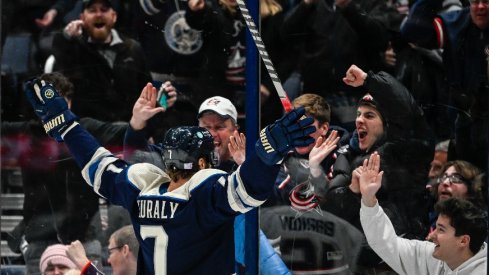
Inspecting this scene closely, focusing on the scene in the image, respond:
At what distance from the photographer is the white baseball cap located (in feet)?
16.5

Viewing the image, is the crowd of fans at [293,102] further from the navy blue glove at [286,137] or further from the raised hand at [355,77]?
the navy blue glove at [286,137]

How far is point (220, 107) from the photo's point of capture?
507 centimetres

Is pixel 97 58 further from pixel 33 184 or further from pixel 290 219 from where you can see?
pixel 290 219

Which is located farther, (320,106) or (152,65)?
(152,65)

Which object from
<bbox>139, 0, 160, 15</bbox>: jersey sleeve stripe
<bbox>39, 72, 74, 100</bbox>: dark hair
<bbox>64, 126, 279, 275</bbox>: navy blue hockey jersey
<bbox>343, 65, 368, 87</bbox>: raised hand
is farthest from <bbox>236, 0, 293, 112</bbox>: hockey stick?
<bbox>39, 72, 74, 100</bbox>: dark hair

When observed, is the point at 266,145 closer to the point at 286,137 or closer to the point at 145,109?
the point at 286,137

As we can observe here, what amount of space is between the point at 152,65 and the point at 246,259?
1.28m

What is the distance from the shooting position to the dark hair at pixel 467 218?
4488mm

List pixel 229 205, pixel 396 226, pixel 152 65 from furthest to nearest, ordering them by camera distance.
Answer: pixel 152 65, pixel 396 226, pixel 229 205

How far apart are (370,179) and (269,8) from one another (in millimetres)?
851

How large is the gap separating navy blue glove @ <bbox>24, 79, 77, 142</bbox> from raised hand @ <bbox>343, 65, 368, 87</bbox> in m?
1.12

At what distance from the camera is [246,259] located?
445 centimetres

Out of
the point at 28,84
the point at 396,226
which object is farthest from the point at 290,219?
the point at 28,84

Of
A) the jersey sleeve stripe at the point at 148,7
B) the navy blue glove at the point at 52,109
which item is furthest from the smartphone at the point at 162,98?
the navy blue glove at the point at 52,109
